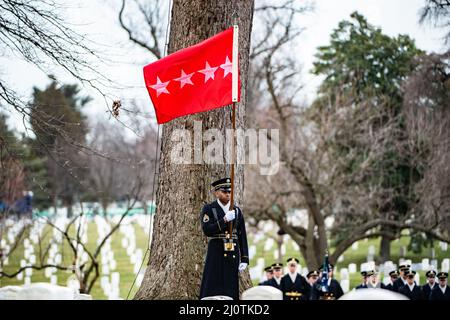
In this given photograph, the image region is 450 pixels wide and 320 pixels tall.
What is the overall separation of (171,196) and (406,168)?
1668 centimetres

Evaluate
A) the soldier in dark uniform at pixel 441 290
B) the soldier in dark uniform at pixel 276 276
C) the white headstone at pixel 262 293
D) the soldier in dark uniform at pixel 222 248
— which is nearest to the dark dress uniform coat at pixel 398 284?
the soldier in dark uniform at pixel 441 290

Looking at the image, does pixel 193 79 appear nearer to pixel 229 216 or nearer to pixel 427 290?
pixel 229 216

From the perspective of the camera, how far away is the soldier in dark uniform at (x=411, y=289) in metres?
12.7

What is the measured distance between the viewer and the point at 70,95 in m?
46.8

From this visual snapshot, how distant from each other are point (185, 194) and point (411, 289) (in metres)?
4.75

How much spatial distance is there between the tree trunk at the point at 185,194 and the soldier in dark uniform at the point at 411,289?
355 centimetres

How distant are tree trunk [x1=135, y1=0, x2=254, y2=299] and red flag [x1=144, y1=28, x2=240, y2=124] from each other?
816 millimetres

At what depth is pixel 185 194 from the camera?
10102 mm

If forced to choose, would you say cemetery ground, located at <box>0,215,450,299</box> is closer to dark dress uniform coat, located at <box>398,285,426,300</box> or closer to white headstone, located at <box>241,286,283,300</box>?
dark dress uniform coat, located at <box>398,285,426,300</box>

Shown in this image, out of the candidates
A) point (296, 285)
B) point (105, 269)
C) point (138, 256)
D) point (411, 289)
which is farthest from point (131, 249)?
point (411, 289)

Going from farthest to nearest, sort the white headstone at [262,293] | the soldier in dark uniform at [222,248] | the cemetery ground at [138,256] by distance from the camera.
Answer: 1. the cemetery ground at [138,256]
2. the soldier in dark uniform at [222,248]
3. the white headstone at [262,293]

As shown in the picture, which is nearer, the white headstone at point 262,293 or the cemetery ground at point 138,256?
the white headstone at point 262,293

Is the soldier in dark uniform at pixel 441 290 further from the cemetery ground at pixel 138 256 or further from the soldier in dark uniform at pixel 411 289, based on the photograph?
the cemetery ground at pixel 138 256
